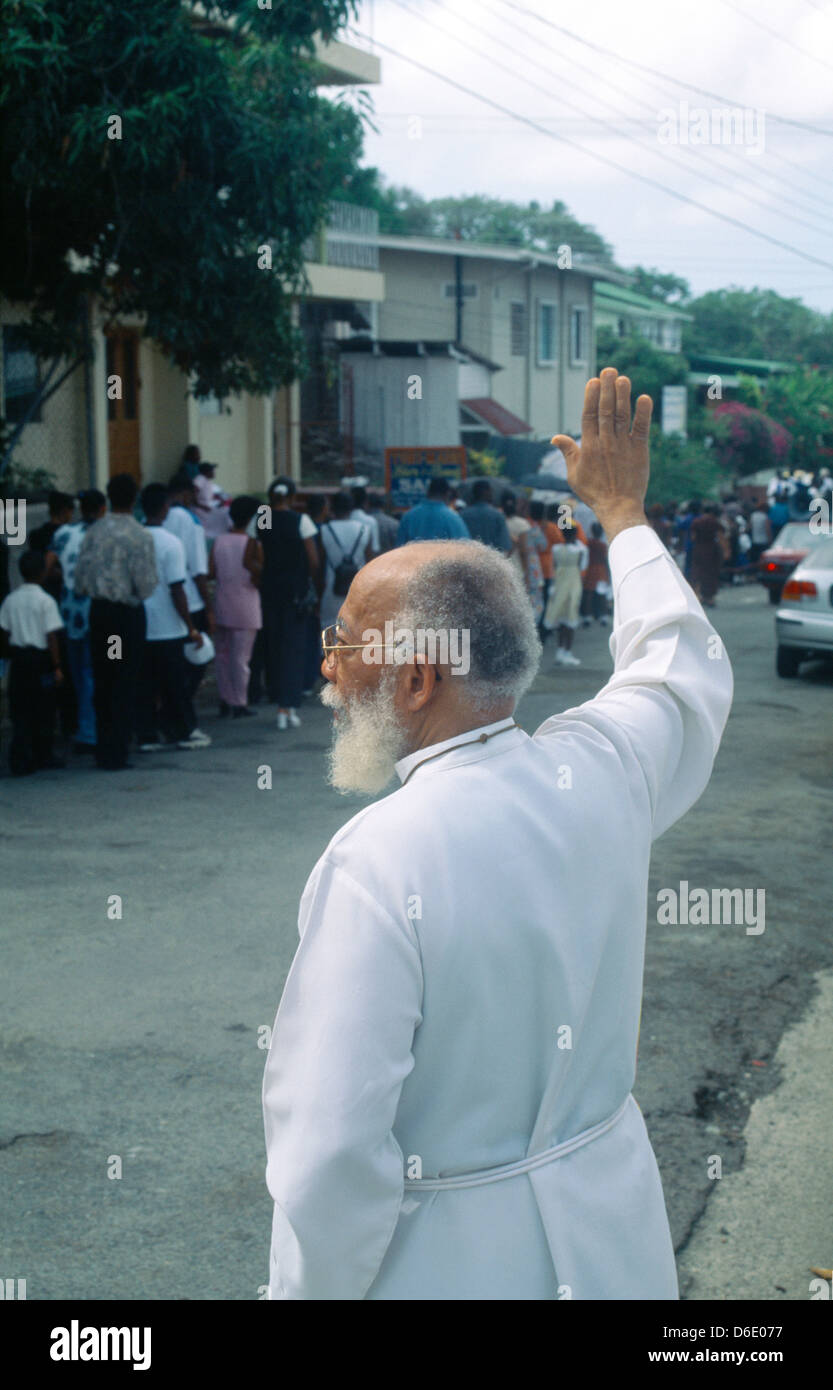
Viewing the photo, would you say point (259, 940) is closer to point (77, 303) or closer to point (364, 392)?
point (77, 303)

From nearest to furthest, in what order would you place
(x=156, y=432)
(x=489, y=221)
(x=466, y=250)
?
(x=156, y=432)
(x=466, y=250)
(x=489, y=221)

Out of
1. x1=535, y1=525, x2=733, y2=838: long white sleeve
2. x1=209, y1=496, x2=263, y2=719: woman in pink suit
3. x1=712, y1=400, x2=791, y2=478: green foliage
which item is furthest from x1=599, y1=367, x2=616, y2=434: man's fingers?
x1=712, y1=400, x2=791, y2=478: green foliage

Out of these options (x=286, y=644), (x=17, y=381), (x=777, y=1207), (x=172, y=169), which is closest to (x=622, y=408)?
(x=777, y=1207)

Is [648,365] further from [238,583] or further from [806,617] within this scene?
[238,583]

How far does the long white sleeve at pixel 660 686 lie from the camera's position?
86.0 inches

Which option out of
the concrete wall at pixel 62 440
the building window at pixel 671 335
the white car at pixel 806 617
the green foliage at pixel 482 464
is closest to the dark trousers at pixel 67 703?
the concrete wall at pixel 62 440

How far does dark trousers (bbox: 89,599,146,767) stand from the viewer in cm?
976

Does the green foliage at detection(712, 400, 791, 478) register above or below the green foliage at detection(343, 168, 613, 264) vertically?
below

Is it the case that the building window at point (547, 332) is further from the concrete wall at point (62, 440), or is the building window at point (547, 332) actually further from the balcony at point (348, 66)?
the concrete wall at point (62, 440)

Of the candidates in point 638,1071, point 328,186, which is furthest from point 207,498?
point 638,1071

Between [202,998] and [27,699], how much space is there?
4.40 meters

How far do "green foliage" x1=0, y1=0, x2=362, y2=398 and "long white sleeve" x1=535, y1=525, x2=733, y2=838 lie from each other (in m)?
9.27

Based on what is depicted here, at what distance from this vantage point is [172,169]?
458 inches
